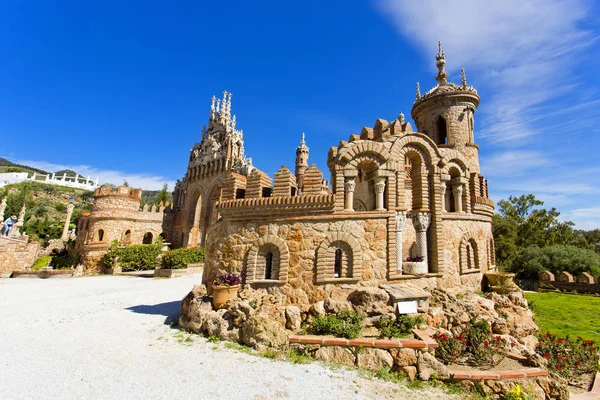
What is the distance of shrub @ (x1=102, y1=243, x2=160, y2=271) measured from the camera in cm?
2772

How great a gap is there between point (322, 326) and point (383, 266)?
304 centimetres

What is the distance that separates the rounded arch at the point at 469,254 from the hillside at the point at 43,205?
59.5 meters

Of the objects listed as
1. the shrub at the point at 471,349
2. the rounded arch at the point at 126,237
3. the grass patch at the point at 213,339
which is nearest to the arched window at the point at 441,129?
the shrub at the point at 471,349

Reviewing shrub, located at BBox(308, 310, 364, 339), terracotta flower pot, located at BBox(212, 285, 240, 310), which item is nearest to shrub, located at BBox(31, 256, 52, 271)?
terracotta flower pot, located at BBox(212, 285, 240, 310)

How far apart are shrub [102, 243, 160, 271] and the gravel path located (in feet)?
59.1

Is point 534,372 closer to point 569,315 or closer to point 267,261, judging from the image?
point 267,261

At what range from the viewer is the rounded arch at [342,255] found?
9.34 m


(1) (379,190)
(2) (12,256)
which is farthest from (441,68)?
(2) (12,256)

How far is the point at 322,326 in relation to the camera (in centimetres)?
790

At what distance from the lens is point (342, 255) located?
965 centimetres

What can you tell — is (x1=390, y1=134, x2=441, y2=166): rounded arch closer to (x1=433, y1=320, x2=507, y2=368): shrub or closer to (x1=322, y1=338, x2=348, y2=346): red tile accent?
(x1=433, y1=320, x2=507, y2=368): shrub

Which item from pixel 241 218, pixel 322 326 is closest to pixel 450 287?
pixel 322 326

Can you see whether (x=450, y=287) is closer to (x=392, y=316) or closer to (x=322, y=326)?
(x=392, y=316)

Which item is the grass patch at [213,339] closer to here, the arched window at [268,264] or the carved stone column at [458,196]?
the arched window at [268,264]
